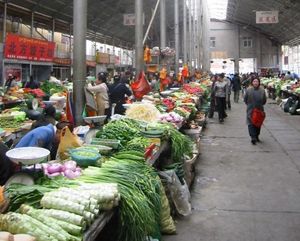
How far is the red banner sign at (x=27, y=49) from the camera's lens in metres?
15.6

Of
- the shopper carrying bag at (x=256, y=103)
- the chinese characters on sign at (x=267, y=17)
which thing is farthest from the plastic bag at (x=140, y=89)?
the chinese characters on sign at (x=267, y=17)

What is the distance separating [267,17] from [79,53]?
18996 millimetres

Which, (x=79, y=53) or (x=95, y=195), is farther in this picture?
(x=79, y=53)

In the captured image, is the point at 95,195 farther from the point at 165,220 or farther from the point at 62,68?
the point at 62,68

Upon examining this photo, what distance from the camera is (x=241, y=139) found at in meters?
10.9

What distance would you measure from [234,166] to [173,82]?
10.7 metres

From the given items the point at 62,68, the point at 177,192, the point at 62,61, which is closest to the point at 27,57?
the point at 62,61

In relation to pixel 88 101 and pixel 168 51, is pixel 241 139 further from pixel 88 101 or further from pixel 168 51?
pixel 168 51

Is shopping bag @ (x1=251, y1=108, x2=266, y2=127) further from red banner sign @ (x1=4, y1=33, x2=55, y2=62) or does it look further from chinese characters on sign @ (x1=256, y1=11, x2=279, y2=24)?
chinese characters on sign @ (x1=256, y1=11, x2=279, y2=24)

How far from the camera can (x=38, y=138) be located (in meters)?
4.35

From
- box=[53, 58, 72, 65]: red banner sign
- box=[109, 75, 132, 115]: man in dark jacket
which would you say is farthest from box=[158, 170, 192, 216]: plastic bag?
box=[53, 58, 72, 65]: red banner sign

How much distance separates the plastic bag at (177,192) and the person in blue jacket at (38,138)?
1.39 meters

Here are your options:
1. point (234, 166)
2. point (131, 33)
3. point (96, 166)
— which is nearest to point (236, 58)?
point (131, 33)

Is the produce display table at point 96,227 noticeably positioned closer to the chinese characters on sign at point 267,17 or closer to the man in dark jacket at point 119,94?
the man in dark jacket at point 119,94
